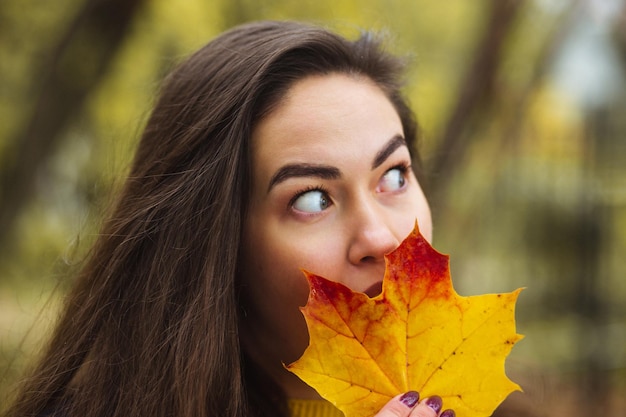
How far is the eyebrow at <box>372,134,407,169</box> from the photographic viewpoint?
1445 mm

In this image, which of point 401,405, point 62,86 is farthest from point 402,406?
point 62,86

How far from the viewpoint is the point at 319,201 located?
1.43 meters

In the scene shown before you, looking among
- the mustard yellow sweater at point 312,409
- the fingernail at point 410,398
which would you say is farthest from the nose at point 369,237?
the mustard yellow sweater at point 312,409

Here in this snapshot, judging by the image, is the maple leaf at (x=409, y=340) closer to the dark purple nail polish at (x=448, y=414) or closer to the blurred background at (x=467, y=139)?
the dark purple nail polish at (x=448, y=414)

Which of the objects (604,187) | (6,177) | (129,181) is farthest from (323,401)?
(604,187)

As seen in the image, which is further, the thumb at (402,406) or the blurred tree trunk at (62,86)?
the blurred tree trunk at (62,86)

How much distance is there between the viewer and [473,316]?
115 cm

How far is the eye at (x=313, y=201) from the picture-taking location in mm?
1431

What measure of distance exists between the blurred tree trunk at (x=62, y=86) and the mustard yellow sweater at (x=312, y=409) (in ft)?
8.33

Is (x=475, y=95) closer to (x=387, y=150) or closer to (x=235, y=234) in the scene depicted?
(x=387, y=150)

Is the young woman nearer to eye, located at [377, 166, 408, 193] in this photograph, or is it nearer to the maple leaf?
eye, located at [377, 166, 408, 193]

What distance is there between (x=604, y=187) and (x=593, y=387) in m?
1.64

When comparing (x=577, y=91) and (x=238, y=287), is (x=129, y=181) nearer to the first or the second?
(x=238, y=287)

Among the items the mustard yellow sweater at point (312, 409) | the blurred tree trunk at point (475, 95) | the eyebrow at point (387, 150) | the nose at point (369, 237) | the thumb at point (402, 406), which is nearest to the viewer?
the thumb at point (402, 406)
